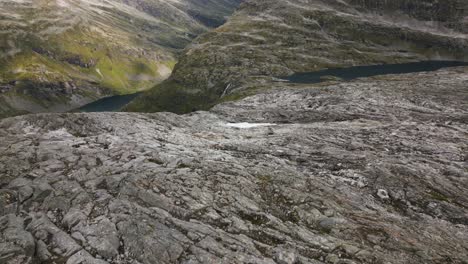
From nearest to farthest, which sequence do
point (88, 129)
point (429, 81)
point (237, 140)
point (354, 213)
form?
point (354, 213) → point (88, 129) → point (237, 140) → point (429, 81)

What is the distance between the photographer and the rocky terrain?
26500 mm

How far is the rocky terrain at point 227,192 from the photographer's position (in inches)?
1043

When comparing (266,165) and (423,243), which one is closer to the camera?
(423,243)

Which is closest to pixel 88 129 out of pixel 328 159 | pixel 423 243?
pixel 328 159

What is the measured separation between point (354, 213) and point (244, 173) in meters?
10.8

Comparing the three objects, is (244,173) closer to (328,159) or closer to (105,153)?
(328,159)

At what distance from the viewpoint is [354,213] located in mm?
31828

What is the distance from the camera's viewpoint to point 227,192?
3312 cm

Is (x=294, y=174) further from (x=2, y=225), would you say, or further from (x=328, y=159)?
(x=2, y=225)

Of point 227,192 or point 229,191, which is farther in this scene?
point 229,191

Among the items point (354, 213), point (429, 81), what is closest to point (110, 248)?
point (354, 213)

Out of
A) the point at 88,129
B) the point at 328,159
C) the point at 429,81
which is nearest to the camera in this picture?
the point at 328,159

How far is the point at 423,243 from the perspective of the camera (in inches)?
1111

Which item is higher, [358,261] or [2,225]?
[358,261]
